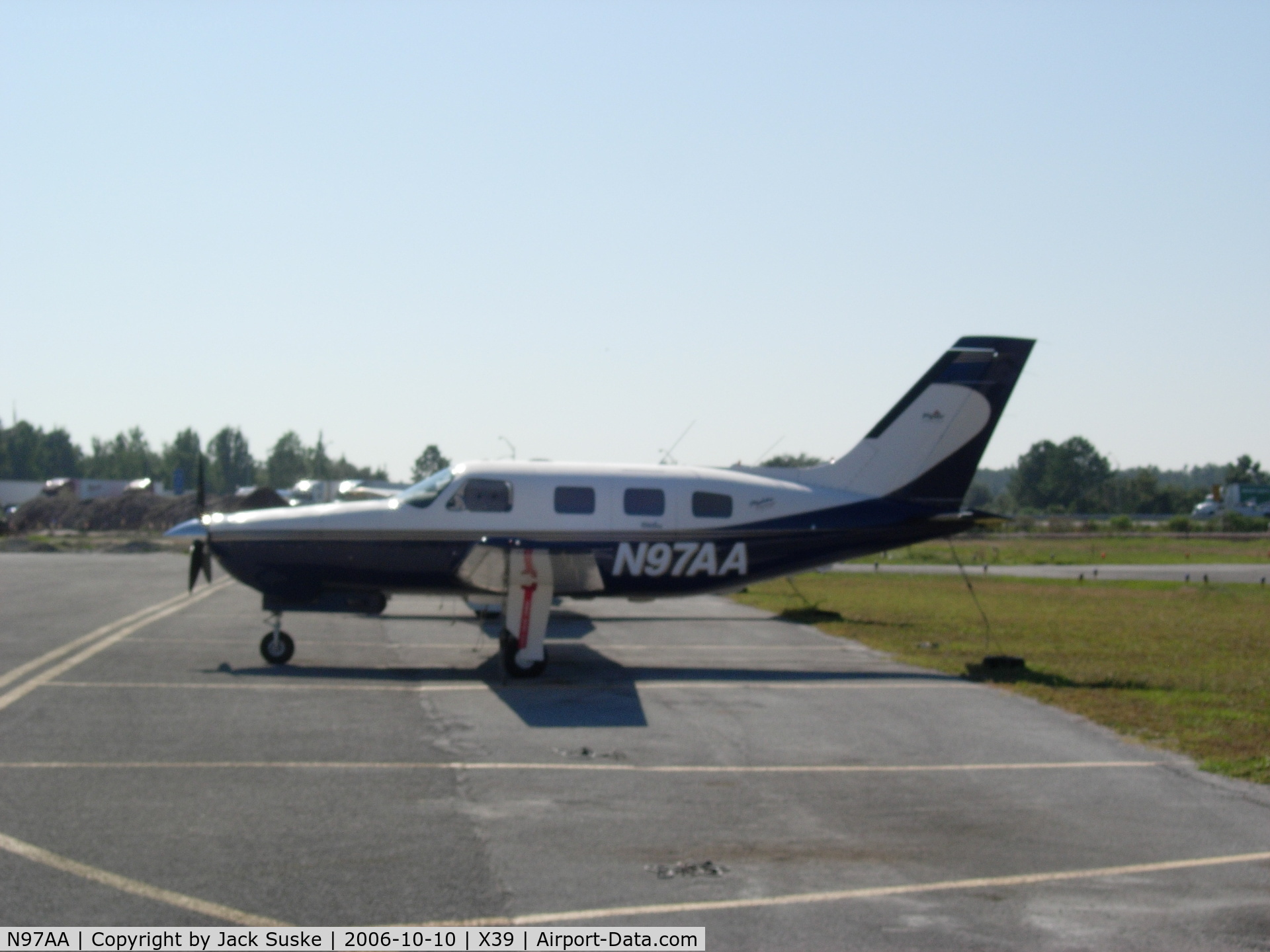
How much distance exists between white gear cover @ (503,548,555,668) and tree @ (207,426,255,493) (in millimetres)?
174768

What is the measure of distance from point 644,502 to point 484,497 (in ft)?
7.27

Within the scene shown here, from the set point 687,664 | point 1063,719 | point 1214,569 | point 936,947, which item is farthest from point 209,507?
point 936,947

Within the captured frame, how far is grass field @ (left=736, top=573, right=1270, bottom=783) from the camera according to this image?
12180mm

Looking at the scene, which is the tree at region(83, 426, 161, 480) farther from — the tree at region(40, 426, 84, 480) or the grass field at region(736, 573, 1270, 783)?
the grass field at region(736, 573, 1270, 783)

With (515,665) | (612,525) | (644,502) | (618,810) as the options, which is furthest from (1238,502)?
(618,810)

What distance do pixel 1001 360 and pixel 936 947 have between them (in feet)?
41.9

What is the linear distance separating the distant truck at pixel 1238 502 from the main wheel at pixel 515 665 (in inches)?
4565

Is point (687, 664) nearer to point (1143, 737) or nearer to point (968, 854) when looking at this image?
point (1143, 737)

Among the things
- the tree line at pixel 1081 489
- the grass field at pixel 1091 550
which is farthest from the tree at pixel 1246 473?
the grass field at pixel 1091 550

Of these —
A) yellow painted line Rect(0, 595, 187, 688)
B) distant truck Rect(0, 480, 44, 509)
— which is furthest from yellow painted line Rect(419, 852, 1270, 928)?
distant truck Rect(0, 480, 44, 509)

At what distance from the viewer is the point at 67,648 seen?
16250 millimetres

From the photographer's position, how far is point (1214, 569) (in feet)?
149

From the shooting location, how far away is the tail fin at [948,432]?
1712cm
